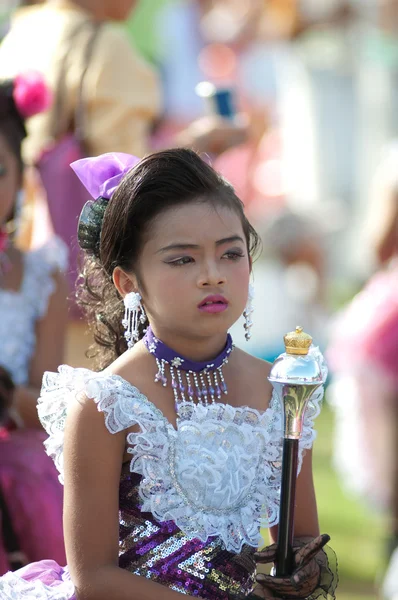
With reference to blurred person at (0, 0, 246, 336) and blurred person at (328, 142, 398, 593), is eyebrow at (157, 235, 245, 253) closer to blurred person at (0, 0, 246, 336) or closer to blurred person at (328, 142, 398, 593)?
blurred person at (0, 0, 246, 336)

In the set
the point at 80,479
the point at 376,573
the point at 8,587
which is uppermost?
the point at 80,479

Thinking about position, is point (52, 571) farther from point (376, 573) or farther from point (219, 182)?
point (376, 573)

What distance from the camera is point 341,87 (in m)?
12.5

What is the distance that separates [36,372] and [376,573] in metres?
2.00

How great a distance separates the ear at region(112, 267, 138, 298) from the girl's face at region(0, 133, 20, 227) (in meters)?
0.95

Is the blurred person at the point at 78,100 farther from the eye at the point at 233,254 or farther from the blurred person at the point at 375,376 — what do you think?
the eye at the point at 233,254

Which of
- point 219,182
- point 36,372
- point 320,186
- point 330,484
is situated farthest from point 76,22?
point 320,186

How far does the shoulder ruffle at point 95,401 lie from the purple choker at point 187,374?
0.07 m

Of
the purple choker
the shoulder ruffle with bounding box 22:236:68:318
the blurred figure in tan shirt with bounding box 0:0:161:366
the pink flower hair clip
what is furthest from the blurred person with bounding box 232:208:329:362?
the purple choker

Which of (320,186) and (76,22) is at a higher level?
(320,186)

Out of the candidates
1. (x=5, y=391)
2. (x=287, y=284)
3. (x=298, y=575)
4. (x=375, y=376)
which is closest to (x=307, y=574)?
(x=298, y=575)

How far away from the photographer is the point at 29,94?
10.2 feet

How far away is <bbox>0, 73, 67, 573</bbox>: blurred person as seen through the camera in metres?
2.82

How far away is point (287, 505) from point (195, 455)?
0.25 metres
